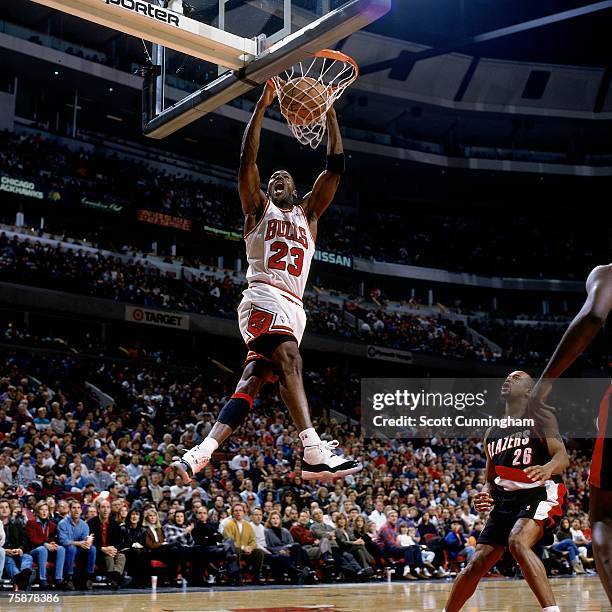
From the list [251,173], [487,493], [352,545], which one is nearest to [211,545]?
[352,545]

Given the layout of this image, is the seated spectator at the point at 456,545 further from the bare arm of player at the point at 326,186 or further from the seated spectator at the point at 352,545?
the bare arm of player at the point at 326,186

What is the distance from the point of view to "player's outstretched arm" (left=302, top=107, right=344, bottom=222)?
5.40 meters

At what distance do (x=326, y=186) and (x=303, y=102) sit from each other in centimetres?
61

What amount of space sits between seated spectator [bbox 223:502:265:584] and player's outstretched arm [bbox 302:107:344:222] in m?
7.67

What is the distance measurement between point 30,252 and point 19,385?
6.04 metres

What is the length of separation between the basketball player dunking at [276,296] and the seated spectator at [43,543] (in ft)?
20.5

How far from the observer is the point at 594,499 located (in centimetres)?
349

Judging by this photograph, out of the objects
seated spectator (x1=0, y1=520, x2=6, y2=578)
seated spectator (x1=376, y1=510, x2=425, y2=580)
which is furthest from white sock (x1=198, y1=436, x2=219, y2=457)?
seated spectator (x1=376, y1=510, x2=425, y2=580)

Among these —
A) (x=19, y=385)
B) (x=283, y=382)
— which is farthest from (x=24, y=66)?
(x=283, y=382)

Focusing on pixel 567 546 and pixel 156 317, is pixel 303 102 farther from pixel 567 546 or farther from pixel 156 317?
pixel 156 317

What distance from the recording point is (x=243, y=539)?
12172 mm

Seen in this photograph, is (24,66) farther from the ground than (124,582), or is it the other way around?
(24,66)

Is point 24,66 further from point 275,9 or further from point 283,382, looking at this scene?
point 283,382

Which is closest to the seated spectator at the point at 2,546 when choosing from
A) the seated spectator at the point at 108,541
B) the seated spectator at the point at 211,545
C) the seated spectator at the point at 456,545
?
the seated spectator at the point at 108,541
